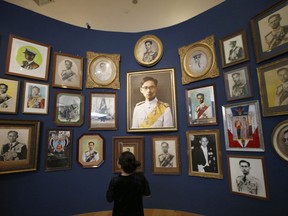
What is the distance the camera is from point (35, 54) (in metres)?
2.69

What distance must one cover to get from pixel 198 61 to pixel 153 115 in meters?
1.11

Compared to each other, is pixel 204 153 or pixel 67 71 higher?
pixel 67 71

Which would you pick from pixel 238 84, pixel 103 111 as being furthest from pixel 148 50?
pixel 238 84

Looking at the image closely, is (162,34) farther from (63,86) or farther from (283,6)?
(63,86)

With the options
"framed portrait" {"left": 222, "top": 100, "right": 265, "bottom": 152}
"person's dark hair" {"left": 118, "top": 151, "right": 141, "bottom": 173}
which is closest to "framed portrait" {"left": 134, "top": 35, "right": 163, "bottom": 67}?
"framed portrait" {"left": 222, "top": 100, "right": 265, "bottom": 152}

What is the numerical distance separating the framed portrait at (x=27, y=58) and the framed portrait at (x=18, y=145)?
715 millimetres

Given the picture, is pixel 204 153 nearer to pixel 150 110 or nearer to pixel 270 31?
pixel 150 110

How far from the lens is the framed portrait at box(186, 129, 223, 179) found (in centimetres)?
243

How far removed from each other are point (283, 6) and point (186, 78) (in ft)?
4.57

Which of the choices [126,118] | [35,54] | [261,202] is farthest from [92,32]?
[261,202]

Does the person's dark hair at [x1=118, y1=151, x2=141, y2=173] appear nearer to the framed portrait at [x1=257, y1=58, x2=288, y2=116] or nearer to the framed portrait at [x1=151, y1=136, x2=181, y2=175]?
the framed portrait at [x1=151, y1=136, x2=181, y2=175]

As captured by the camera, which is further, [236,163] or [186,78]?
[186,78]

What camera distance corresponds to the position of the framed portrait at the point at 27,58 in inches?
98.3

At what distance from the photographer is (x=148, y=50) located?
315cm
